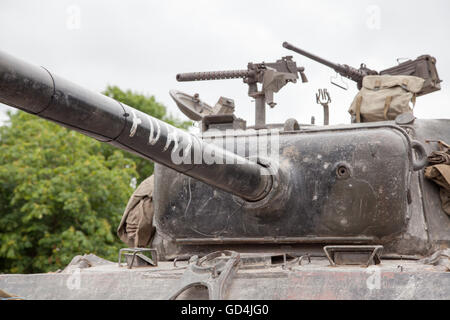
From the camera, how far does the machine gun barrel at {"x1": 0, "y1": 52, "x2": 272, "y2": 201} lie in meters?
2.92

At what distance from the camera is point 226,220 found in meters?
5.27

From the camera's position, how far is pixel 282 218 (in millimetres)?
5090

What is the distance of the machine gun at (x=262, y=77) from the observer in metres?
6.59

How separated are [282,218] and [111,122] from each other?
211 centimetres

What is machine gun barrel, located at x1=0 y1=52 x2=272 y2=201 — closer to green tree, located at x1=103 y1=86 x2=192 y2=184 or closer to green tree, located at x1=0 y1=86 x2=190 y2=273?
green tree, located at x1=0 y1=86 x2=190 y2=273

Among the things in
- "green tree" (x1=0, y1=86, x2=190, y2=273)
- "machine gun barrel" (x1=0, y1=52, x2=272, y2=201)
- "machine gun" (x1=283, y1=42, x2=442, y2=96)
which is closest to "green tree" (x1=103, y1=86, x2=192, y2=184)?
Answer: "green tree" (x1=0, y1=86, x2=190, y2=273)

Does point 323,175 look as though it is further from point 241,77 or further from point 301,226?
point 241,77

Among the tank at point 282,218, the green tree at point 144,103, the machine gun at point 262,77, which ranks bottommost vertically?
the tank at point 282,218

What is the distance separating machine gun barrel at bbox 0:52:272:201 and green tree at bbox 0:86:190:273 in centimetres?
1098

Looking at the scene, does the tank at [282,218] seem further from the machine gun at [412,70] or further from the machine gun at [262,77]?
the machine gun at [412,70]

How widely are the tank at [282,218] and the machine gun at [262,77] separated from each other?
594 millimetres

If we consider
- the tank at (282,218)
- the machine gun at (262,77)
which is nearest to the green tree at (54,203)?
the machine gun at (262,77)

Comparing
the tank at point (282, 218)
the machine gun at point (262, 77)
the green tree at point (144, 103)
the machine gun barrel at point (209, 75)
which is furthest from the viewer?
the green tree at point (144, 103)

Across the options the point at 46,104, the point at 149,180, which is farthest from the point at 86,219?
the point at 46,104
